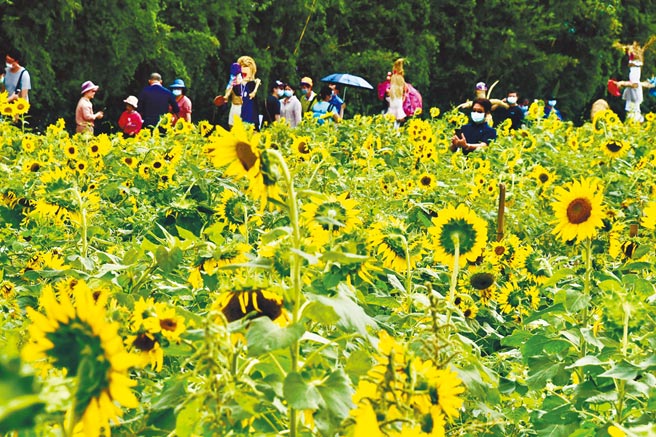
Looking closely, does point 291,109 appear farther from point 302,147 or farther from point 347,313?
point 347,313

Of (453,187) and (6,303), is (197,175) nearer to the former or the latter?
(453,187)

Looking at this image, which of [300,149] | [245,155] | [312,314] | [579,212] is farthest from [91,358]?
[300,149]

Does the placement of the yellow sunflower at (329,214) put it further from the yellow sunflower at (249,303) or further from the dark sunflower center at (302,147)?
the dark sunflower center at (302,147)

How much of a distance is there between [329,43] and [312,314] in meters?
19.8

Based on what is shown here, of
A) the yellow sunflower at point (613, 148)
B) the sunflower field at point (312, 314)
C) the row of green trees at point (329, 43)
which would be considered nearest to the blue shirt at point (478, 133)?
the yellow sunflower at point (613, 148)

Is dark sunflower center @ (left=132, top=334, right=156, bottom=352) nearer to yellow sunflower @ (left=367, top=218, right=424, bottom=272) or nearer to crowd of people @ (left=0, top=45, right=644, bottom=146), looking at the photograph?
yellow sunflower @ (left=367, top=218, right=424, bottom=272)

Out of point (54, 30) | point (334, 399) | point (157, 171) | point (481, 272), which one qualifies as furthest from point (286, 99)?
point (334, 399)

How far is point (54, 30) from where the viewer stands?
50.7ft

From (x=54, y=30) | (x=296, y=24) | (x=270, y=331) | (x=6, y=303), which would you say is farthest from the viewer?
(x=296, y=24)

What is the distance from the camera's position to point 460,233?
2.69 metres

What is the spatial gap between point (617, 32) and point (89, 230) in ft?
79.3

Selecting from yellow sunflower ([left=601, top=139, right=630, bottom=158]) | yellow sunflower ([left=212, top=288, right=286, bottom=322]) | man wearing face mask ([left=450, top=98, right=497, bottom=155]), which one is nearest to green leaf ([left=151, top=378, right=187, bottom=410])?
yellow sunflower ([left=212, top=288, right=286, bottom=322])

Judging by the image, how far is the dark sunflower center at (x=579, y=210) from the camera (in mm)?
2871

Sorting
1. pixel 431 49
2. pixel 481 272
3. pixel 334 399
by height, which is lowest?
pixel 431 49
